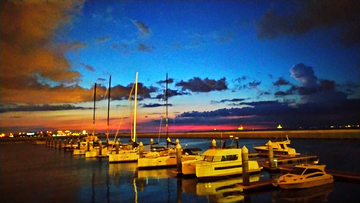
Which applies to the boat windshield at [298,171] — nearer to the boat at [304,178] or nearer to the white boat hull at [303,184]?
the boat at [304,178]

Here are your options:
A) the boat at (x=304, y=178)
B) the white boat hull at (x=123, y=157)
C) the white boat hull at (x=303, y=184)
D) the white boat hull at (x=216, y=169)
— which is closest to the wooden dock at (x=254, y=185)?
the boat at (x=304, y=178)

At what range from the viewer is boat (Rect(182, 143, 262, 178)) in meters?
22.6

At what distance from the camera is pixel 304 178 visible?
61.1 feet

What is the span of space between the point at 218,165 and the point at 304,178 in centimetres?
698

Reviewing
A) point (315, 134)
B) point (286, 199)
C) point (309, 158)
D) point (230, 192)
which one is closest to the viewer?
point (286, 199)

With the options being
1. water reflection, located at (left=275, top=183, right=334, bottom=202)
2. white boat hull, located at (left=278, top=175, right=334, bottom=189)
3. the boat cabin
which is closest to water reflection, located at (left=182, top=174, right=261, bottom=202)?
the boat cabin

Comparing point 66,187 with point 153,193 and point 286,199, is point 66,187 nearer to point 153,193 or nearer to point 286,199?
point 153,193

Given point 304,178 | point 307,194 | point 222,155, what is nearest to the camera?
point 307,194

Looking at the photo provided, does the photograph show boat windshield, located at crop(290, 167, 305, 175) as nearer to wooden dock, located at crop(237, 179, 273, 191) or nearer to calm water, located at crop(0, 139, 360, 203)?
calm water, located at crop(0, 139, 360, 203)

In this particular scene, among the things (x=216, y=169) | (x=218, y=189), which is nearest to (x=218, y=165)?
(x=216, y=169)

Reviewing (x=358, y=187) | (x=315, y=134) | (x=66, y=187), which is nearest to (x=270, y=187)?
(x=358, y=187)

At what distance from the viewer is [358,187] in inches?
762

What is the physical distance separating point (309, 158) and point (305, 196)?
18.3m

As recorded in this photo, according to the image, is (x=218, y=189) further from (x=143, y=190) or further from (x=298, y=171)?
(x=298, y=171)
